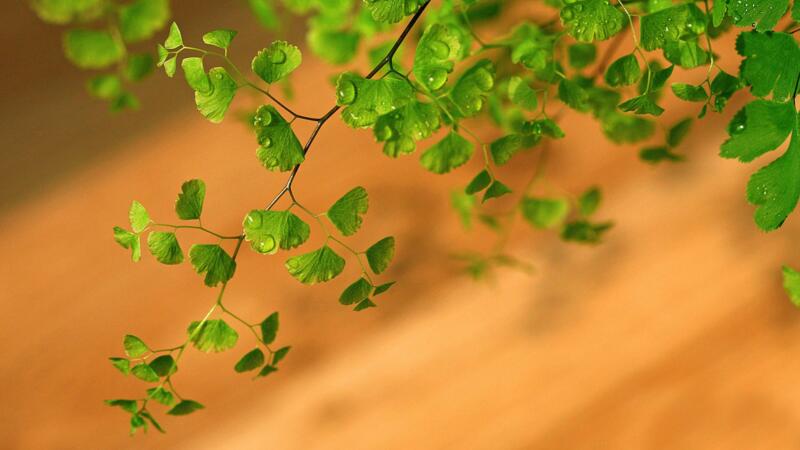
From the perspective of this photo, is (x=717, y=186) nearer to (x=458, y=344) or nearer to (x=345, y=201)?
(x=458, y=344)

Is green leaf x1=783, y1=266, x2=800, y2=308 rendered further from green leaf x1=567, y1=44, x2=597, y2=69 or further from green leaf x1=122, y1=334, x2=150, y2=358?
green leaf x1=122, y1=334, x2=150, y2=358

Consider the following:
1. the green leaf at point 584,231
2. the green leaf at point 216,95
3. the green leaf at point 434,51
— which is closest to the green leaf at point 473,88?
the green leaf at point 434,51

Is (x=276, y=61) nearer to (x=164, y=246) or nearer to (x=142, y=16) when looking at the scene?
(x=164, y=246)

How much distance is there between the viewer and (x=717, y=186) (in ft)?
2.99

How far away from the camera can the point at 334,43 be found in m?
0.67

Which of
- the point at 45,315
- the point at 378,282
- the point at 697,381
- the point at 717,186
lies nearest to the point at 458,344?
the point at 378,282

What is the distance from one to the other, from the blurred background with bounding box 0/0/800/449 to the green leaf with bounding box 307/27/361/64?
0.90ft

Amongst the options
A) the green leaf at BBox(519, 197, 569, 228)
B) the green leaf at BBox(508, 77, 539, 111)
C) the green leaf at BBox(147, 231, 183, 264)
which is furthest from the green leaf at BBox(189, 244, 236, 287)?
the green leaf at BBox(519, 197, 569, 228)

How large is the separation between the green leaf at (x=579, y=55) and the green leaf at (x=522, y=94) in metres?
0.16

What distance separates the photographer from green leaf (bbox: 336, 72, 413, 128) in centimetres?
40

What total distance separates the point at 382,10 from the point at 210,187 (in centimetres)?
61

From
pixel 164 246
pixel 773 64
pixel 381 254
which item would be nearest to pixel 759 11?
pixel 773 64

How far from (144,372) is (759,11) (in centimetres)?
42

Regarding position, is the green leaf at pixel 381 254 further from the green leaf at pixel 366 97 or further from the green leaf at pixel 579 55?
the green leaf at pixel 579 55
